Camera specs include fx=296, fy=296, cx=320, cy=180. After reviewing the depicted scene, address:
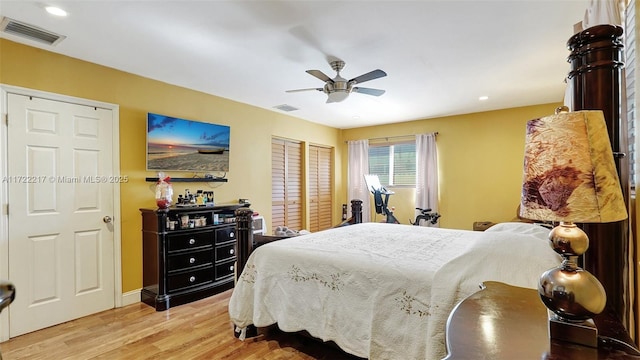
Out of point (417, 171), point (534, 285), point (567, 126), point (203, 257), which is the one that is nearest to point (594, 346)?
point (567, 126)

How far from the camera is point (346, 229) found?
322 centimetres

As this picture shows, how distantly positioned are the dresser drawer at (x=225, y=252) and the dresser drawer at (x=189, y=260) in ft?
0.35

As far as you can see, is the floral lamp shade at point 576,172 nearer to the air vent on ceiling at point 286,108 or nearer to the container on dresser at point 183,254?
the container on dresser at point 183,254

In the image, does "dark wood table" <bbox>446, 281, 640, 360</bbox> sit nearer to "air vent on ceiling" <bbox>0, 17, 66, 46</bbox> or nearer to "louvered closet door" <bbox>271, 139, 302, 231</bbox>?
"air vent on ceiling" <bbox>0, 17, 66, 46</bbox>

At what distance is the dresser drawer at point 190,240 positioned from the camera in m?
3.18

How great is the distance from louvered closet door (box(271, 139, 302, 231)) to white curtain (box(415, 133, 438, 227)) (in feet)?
7.35

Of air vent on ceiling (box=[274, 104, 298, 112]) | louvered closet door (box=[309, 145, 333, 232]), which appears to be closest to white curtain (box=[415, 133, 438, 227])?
louvered closet door (box=[309, 145, 333, 232])

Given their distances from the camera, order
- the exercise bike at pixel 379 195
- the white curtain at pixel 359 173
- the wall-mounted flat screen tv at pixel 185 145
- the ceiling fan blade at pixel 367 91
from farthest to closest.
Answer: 1. the white curtain at pixel 359 173
2. the exercise bike at pixel 379 195
3. the wall-mounted flat screen tv at pixel 185 145
4. the ceiling fan blade at pixel 367 91

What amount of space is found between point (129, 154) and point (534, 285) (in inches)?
146

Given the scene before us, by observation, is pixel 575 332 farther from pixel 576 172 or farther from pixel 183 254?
pixel 183 254

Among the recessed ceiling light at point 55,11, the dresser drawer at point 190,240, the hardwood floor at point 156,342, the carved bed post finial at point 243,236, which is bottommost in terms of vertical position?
the hardwood floor at point 156,342

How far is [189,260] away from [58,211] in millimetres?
1281

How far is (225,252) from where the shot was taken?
3.69m

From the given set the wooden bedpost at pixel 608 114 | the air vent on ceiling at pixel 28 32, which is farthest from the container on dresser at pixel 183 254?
the wooden bedpost at pixel 608 114
